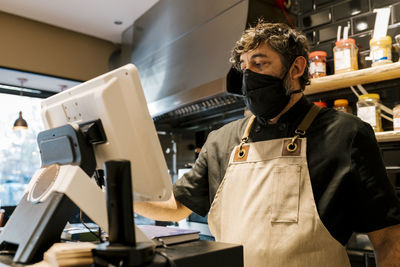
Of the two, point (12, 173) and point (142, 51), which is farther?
point (12, 173)

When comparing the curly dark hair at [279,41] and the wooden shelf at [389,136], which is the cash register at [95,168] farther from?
the wooden shelf at [389,136]

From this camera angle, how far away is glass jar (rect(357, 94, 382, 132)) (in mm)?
1675

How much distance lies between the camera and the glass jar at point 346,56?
1.79 meters

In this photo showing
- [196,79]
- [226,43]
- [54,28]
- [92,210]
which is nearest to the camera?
[92,210]

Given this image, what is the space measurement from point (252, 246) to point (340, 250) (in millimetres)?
270

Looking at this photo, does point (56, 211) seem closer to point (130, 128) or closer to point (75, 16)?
point (130, 128)

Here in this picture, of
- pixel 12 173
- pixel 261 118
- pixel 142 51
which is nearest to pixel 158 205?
pixel 261 118

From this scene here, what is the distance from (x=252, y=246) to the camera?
114 cm

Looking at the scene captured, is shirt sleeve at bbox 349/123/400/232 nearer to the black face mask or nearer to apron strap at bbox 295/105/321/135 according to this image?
apron strap at bbox 295/105/321/135

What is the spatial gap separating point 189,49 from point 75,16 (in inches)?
56.8

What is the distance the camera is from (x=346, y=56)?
1.80 metres

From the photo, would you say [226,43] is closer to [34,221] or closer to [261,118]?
[261,118]

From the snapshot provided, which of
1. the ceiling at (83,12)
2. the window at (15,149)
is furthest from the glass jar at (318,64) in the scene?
the window at (15,149)

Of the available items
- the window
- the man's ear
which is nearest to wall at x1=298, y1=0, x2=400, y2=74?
the man's ear
